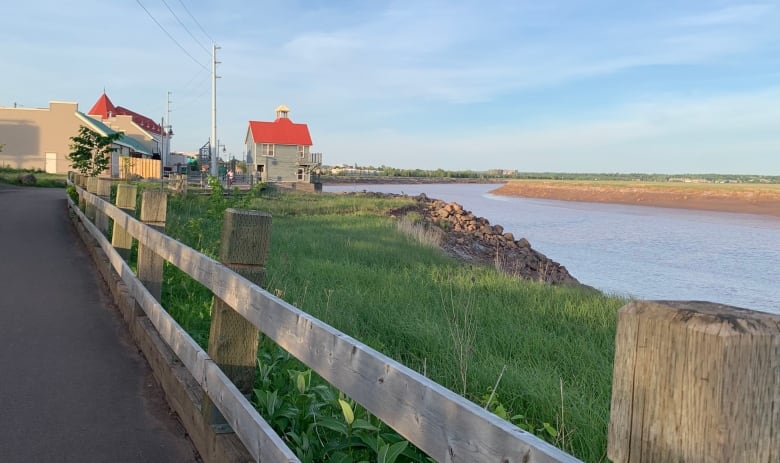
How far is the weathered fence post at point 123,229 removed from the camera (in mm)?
7728

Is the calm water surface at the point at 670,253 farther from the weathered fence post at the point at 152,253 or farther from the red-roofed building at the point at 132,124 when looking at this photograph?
the red-roofed building at the point at 132,124

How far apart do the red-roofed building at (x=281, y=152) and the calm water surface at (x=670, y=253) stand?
23.8m

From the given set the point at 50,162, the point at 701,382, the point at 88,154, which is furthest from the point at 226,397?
the point at 50,162

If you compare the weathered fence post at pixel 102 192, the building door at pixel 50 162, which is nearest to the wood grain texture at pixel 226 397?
the weathered fence post at pixel 102 192

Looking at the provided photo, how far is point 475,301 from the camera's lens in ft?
28.3

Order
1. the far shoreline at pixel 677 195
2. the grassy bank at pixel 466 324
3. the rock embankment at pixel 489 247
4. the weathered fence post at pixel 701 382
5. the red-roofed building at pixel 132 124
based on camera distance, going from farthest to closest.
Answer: the red-roofed building at pixel 132 124 → the far shoreline at pixel 677 195 → the rock embankment at pixel 489 247 → the grassy bank at pixel 466 324 → the weathered fence post at pixel 701 382

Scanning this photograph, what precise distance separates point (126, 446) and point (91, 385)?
1.24 m

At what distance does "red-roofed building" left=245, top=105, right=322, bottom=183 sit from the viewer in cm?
6119

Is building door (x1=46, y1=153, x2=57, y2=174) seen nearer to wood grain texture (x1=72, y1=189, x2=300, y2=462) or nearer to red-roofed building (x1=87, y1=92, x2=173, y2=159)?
red-roofed building (x1=87, y1=92, x2=173, y2=159)

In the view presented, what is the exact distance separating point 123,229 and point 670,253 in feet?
71.4

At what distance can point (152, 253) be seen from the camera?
596cm

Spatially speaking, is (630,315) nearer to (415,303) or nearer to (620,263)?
(415,303)

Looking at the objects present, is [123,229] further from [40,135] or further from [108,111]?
[108,111]

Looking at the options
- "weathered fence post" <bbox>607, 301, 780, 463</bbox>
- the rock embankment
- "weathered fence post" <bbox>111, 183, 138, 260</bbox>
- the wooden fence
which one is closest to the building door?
the rock embankment
